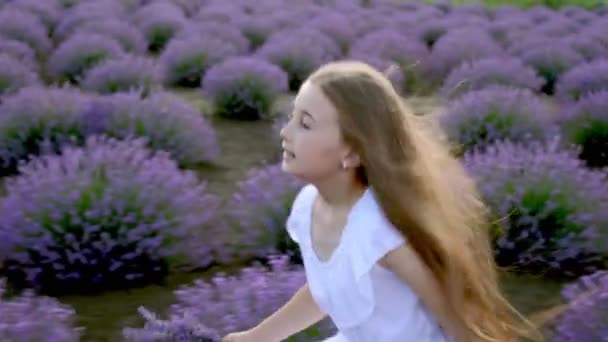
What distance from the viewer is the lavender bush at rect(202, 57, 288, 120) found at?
8.07 m

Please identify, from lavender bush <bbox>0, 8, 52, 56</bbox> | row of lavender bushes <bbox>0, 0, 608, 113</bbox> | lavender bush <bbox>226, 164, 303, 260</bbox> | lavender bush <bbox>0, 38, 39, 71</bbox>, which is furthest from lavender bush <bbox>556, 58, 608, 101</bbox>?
lavender bush <bbox>0, 8, 52, 56</bbox>

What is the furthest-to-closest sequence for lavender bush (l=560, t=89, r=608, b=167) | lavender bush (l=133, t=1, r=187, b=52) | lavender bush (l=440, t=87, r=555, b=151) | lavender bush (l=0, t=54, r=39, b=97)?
lavender bush (l=133, t=1, r=187, b=52), lavender bush (l=0, t=54, r=39, b=97), lavender bush (l=560, t=89, r=608, b=167), lavender bush (l=440, t=87, r=555, b=151)

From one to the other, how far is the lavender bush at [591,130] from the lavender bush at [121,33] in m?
5.28

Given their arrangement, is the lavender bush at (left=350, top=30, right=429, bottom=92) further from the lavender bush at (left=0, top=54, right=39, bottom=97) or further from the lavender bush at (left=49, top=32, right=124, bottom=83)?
the lavender bush at (left=0, top=54, right=39, bottom=97)

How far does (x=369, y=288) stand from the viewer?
1.91 meters

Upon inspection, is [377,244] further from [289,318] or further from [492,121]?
[492,121]

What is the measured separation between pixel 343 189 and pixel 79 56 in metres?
7.82

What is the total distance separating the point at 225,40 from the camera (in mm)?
10891

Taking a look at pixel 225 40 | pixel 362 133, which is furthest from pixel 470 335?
pixel 225 40

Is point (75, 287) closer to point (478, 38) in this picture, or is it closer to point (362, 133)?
point (362, 133)

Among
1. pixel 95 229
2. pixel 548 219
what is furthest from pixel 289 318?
pixel 548 219

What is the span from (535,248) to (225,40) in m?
6.98

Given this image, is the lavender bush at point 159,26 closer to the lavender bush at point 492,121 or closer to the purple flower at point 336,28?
the purple flower at point 336,28

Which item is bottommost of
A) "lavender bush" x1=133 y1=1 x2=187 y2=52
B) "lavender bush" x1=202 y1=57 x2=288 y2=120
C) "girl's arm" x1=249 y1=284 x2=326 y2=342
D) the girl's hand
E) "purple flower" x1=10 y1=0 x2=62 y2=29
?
"girl's arm" x1=249 y1=284 x2=326 y2=342
